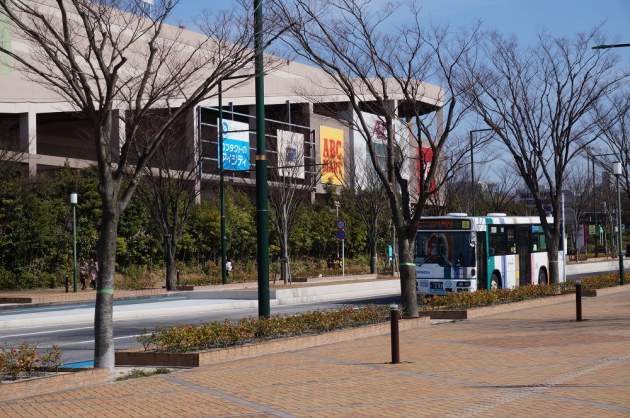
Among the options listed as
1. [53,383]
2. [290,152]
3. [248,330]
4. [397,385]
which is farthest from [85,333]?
[290,152]

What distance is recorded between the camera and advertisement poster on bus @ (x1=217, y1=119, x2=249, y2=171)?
4553 centimetres

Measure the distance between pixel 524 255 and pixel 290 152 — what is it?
16485 millimetres

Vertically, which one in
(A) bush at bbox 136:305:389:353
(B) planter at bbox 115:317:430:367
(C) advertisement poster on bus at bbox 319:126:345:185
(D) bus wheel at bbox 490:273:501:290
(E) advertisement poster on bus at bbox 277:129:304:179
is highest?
(C) advertisement poster on bus at bbox 319:126:345:185

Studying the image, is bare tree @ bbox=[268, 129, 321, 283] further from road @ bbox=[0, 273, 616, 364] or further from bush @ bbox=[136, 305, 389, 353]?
bush @ bbox=[136, 305, 389, 353]

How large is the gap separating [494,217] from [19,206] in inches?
847

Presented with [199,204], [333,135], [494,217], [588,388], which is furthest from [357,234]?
[588,388]

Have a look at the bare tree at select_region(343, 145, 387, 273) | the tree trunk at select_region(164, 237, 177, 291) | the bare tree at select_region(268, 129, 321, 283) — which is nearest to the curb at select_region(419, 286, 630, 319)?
the bare tree at select_region(268, 129, 321, 283)

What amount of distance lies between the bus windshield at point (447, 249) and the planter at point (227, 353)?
11.0m

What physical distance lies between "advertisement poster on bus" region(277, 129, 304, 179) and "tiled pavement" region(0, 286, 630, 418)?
2747 cm

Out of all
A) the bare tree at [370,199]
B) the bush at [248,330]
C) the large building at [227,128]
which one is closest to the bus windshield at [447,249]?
the large building at [227,128]

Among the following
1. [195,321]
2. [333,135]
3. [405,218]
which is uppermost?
[333,135]

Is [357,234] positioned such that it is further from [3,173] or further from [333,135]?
[3,173]

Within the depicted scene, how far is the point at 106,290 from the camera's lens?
451 inches

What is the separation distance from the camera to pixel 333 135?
213 ft
